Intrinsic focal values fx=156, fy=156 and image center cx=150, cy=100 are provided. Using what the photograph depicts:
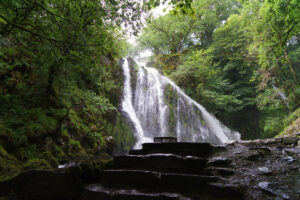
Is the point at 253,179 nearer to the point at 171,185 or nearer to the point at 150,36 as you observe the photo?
the point at 171,185

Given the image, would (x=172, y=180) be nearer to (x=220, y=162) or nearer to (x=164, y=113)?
(x=220, y=162)

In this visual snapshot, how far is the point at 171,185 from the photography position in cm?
215

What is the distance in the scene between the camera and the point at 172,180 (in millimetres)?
2166

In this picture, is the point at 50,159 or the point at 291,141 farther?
the point at 291,141

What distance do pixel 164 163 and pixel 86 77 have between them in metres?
4.64

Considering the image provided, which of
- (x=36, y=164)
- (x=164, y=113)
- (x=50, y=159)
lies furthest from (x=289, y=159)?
(x=164, y=113)

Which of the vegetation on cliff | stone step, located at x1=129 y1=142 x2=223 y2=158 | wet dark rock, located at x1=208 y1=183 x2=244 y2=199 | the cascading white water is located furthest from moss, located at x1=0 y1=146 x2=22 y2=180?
the vegetation on cliff

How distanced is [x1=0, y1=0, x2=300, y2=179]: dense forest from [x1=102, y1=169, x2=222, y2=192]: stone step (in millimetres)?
1637

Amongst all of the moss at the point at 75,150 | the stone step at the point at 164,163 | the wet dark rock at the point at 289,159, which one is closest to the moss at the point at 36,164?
the moss at the point at 75,150

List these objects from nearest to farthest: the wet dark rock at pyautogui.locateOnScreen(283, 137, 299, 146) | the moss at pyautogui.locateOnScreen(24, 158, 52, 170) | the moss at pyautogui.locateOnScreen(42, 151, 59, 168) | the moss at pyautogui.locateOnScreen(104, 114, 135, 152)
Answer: the moss at pyautogui.locateOnScreen(24, 158, 52, 170)
the moss at pyautogui.locateOnScreen(42, 151, 59, 168)
the wet dark rock at pyautogui.locateOnScreen(283, 137, 299, 146)
the moss at pyautogui.locateOnScreen(104, 114, 135, 152)

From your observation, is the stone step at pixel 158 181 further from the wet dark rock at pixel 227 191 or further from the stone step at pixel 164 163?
the stone step at pixel 164 163

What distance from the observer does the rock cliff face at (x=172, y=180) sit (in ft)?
6.29

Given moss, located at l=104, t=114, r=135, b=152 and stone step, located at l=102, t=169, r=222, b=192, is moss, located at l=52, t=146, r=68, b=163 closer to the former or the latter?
stone step, located at l=102, t=169, r=222, b=192

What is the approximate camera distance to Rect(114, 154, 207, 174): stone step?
2490 mm
